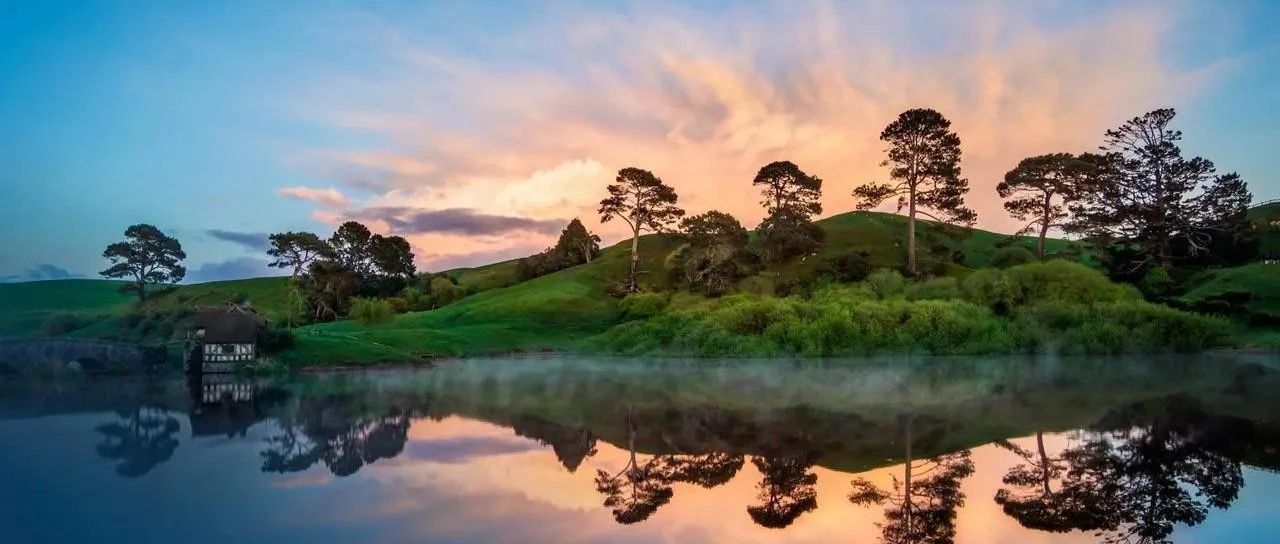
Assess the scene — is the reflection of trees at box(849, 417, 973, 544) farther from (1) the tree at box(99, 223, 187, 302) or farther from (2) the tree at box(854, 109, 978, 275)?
(1) the tree at box(99, 223, 187, 302)

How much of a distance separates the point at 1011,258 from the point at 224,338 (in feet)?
228

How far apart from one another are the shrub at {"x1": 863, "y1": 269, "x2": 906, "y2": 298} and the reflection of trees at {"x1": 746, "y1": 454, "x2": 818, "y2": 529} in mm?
46266

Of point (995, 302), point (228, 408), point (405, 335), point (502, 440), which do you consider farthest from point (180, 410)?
point (995, 302)

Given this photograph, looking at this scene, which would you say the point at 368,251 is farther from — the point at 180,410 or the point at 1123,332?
the point at 1123,332

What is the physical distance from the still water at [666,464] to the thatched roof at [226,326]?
1206 centimetres

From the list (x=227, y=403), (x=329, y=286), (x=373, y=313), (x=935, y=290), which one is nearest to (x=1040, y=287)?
(x=935, y=290)

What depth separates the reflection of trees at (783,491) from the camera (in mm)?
13273

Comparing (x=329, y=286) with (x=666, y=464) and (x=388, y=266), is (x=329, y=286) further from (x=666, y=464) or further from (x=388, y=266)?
(x=666, y=464)

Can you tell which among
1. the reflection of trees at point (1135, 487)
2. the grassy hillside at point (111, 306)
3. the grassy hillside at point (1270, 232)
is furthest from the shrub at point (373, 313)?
the grassy hillside at point (1270, 232)

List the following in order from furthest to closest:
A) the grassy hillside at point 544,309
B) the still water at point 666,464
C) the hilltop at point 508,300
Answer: the hilltop at point 508,300 → the grassy hillside at point 544,309 → the still water at point 666,464

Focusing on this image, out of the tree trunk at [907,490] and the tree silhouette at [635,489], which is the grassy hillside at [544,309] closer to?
the tree silhouette at [635,489]

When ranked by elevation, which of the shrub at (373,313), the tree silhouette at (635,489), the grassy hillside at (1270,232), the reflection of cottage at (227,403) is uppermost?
the grassy hillside at (1270,232)

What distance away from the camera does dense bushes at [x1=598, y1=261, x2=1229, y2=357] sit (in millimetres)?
51062

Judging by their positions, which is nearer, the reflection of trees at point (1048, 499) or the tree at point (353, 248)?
the reflection of trees at point (1048, 499)
